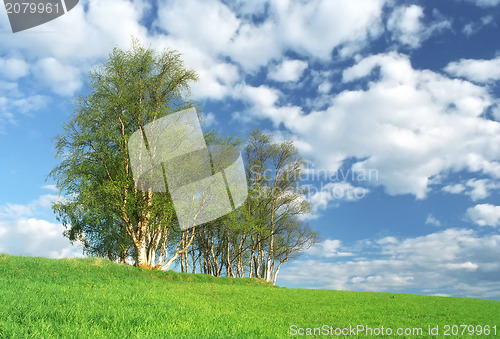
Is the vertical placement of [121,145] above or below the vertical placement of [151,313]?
above

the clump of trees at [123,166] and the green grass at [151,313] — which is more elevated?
the clump of trees at [123,166]

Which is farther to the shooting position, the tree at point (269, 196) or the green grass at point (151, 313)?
the tree at point (269, 196)

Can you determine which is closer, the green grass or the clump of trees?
the green grass

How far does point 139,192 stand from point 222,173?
7234 millimetres

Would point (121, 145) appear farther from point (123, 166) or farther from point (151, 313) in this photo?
point (151, 313)

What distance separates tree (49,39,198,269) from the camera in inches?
1053

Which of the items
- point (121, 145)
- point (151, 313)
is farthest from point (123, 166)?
point (151, 313)

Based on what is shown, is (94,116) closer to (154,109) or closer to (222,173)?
(154,109)

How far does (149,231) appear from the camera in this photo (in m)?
28.4

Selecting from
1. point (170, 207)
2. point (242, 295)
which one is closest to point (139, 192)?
point (170, 207)

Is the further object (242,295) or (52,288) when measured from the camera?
(242,295)

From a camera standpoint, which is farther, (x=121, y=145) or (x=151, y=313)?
(x=121, y=145)

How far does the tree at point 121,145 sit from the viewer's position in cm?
2675

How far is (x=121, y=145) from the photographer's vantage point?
27453 mm
